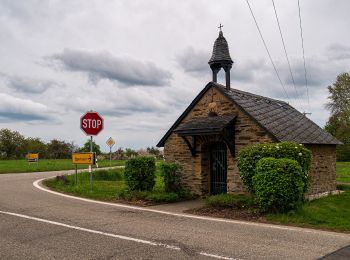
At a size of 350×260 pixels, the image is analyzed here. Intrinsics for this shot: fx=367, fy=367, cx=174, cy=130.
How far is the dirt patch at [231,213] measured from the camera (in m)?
9.77

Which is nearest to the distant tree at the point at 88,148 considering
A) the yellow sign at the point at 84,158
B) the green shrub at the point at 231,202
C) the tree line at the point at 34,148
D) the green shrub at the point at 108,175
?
the tree line at the point at 34,148

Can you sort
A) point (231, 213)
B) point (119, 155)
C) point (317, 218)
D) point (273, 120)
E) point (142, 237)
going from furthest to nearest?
1. point (119, 155)
2. point (273, 120)
3. point (231, 213)
4. point (317, 218)
5. point (142, 237)

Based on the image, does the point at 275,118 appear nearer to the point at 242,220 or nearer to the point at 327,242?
the point at 242,220

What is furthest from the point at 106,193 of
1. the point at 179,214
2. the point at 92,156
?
the point at 179,214

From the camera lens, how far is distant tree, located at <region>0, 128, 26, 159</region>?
6012 cm

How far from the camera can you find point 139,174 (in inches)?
530

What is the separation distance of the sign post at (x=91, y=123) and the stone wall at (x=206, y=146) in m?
2.94

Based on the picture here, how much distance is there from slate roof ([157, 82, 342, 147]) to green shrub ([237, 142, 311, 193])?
1526mm

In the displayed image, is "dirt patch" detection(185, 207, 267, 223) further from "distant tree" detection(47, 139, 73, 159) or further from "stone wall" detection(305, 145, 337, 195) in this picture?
"distant tree" detection(47, 139, 73, 159)

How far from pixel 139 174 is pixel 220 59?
593cm

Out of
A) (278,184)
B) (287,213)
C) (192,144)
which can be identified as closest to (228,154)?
(192,144)

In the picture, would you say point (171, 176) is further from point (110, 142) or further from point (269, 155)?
point (110, 142)

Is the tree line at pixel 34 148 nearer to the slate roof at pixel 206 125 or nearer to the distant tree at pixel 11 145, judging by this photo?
the distant tree at pixel 11 145

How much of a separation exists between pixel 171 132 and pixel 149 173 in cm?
259
